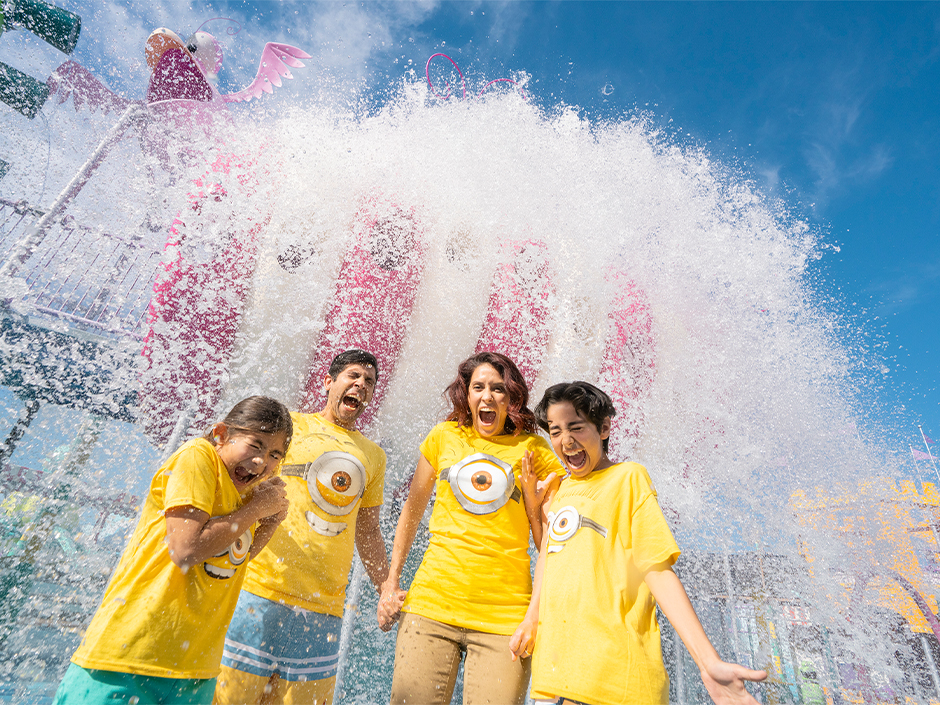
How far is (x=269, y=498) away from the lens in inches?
65.4

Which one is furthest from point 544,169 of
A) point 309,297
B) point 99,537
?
point 99,537

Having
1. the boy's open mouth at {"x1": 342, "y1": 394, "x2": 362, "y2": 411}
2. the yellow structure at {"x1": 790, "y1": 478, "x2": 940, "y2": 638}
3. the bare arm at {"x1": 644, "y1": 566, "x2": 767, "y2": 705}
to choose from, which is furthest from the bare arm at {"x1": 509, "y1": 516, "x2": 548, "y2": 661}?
the yellow structure at {"x1": 790, "y1": 478, "x2": 940, "y2": 638}

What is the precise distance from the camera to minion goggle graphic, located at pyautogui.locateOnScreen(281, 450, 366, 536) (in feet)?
6.74

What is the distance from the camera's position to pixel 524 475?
6.70 feet

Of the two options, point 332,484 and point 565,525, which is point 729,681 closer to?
point 565,525

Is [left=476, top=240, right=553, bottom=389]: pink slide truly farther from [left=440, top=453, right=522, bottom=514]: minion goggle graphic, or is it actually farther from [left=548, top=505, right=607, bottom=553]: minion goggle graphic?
[left=548, top=505, right=607, bottom=553]: minion goggle graphic

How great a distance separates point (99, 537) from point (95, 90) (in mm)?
3979

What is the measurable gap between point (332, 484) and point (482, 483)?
0.65 m

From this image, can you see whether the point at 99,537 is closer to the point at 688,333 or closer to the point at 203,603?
the point at 203,603

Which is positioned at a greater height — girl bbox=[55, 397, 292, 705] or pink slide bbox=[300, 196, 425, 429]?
pink slide bbox=[300, 196, 425, 429]

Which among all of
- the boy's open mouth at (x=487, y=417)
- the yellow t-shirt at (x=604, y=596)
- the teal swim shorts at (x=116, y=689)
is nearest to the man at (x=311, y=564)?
the teal swim shorts at (x=116, y=689)

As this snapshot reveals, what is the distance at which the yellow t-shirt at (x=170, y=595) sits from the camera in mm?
1318

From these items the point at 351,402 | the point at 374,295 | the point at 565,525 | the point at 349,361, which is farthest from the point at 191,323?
the point at 565,525

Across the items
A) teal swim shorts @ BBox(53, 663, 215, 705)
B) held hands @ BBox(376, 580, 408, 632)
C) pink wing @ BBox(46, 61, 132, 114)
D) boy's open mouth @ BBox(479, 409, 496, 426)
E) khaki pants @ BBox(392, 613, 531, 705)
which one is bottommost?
teal swim shorts @ BBox(53, 663, 215, 705)
